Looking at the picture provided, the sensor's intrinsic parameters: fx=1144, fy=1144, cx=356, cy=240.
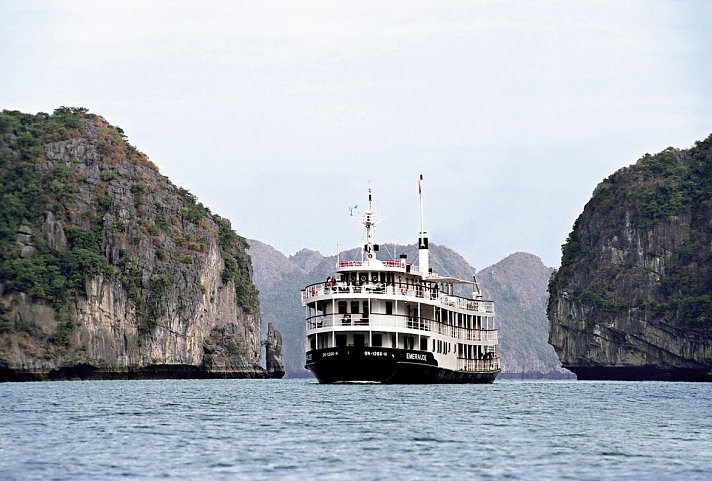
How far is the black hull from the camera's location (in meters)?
72.8

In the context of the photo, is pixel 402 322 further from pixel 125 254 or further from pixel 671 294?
pixel 671 294

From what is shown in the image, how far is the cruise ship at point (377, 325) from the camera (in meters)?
73.6

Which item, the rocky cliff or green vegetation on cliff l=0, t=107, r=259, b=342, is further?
green vegetation on cliff l=0, t=107, r=259, b=342

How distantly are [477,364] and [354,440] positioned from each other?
53931 millimetres

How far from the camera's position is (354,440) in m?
36.9

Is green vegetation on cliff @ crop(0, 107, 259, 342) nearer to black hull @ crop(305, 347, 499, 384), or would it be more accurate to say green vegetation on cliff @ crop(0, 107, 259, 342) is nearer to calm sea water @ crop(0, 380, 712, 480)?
black hull @ crop(305, 347, 499, 384)

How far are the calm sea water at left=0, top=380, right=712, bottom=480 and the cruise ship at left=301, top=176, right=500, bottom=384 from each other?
14.8 m

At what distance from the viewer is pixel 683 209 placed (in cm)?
14650

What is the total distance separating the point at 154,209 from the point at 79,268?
18564 millimetres

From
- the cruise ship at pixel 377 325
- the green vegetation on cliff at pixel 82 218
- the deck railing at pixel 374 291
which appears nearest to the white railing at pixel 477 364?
the cruise ship at pixel 377 325

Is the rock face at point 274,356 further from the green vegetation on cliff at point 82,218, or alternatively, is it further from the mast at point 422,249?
the mast at point 422,249

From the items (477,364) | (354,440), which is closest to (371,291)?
(477,364)

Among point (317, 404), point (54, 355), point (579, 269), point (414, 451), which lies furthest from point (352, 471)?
point (579, 269)

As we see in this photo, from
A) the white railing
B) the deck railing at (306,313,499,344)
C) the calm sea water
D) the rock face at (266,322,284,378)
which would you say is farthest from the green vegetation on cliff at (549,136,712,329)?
the calm sea water
